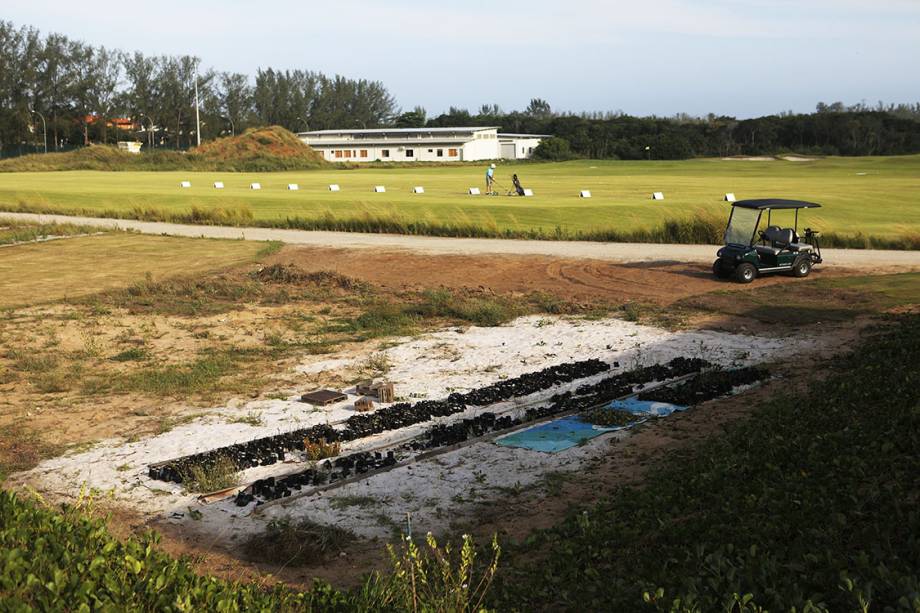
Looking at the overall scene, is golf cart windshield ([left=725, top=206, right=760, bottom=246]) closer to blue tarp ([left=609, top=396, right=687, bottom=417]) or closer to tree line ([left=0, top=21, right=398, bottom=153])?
blue tarp ([left=609, top=396, right=687, bottom=417])

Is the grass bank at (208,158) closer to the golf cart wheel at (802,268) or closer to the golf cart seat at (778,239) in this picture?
the golf cart seat at (778,239)

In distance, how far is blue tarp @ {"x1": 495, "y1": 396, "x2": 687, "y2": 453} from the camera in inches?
473

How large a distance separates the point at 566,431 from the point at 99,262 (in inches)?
881

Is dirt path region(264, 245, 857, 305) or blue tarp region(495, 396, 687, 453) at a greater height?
dirt path region(264, 245, 857, 305)

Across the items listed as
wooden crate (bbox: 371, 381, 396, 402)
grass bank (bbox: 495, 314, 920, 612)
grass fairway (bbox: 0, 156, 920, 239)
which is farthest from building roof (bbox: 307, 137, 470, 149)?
grass bank (bbox: 495, 314, 920, 612)

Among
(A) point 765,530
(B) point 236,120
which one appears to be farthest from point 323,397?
(B) point 236,120

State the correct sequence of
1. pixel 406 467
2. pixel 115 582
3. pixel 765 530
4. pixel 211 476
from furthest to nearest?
pixel 406 467 → pixel 211 476 → pixel 765 530 → pixel 115 582

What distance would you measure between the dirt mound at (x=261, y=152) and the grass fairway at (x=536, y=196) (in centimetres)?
1513

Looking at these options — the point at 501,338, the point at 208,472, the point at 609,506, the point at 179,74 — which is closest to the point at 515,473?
the point at 609,506

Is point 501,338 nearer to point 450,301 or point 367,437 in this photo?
point 450,301

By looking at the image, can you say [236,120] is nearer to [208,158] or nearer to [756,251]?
[208,158]

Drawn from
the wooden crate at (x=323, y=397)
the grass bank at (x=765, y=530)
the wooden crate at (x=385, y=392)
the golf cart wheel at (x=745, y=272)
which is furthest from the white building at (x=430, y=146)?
the grass bank at (x=765, y=530)

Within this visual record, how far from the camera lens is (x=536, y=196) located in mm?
50219

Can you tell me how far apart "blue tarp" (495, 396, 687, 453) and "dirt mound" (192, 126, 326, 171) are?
3174 inches
